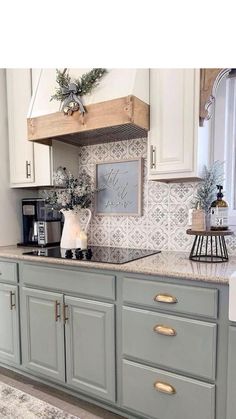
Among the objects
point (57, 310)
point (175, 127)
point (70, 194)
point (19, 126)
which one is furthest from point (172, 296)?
point (19, 126)

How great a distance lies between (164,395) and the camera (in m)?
1.41

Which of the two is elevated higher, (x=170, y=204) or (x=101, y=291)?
(x=170, y=204)

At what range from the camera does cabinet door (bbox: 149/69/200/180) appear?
162cm

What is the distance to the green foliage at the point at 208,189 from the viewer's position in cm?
171

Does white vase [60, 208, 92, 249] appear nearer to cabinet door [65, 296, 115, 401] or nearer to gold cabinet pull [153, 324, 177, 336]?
cabinet door [65, 296, 115, 401]

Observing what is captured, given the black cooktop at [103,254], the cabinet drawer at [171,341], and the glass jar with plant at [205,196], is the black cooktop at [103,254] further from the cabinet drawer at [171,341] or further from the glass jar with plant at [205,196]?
the glass jar with plant at [205,196]

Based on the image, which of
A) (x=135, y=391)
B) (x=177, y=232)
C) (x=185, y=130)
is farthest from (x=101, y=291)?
(x=185, y=130)

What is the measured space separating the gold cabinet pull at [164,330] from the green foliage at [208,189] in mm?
710

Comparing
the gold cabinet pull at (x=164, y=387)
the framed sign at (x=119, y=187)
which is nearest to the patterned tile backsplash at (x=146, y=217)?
the framed sign at (x=119, y=187)

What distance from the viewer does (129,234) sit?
2180 mm

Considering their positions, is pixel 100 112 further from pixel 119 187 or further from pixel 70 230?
pixel 70 230

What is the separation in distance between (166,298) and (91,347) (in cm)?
62
